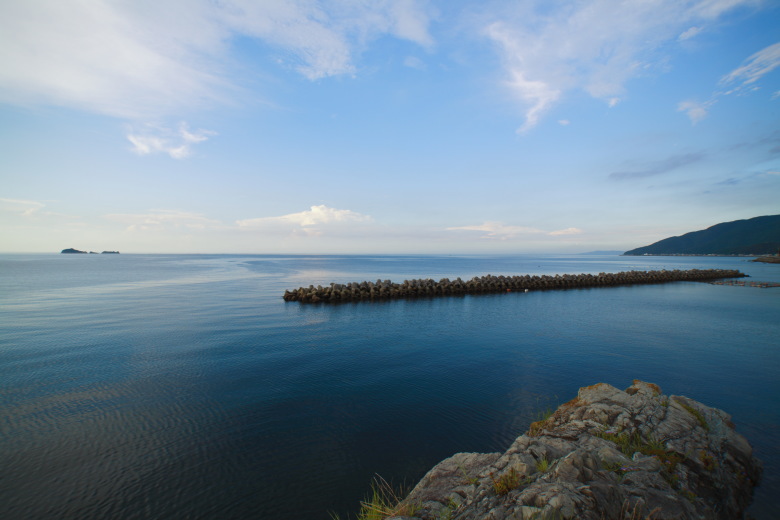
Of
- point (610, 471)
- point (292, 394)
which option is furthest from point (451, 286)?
point (610, 471)

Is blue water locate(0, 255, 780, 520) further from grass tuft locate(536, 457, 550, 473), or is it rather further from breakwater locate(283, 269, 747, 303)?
breakwater locate(283, 269, 747, 303)

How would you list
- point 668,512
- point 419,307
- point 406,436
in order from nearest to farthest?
point 668,512, point 406,436, point 419,307

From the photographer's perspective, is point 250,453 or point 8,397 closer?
point 250,453

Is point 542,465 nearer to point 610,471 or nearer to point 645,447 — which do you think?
point 610,471

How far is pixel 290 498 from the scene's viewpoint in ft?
19.2

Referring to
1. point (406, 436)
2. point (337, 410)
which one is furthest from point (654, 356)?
point (337, 410)

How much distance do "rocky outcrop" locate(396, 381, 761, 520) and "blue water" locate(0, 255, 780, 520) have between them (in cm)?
107

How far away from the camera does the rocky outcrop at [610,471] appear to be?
3.84 metres

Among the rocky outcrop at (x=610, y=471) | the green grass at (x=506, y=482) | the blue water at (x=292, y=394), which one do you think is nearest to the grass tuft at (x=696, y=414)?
the rocky outcrop at (x=610, y=471)

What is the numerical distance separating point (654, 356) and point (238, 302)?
28.8 meters

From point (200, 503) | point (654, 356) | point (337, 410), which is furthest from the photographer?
point (654, 356)

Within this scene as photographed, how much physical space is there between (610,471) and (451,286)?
108ft

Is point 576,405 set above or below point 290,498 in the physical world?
above

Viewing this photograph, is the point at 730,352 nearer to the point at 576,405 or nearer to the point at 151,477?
the point at 576,405
